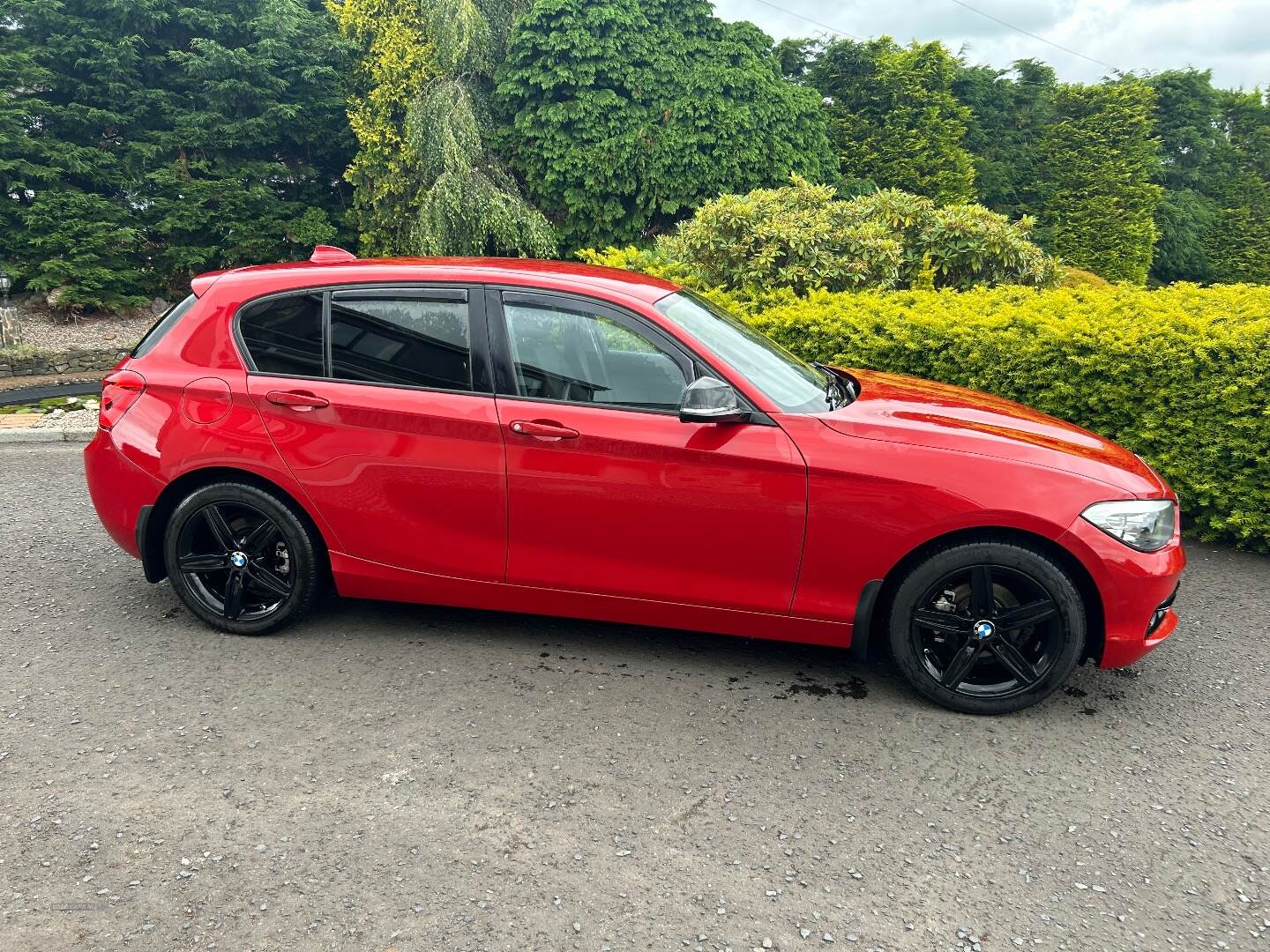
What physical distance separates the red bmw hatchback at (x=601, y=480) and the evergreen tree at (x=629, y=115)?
63.1 ft

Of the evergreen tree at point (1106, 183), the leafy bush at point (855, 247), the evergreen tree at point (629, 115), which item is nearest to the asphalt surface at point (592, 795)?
the leafy bush at point (855, 247)

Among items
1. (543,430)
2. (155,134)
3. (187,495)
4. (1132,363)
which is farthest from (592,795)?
(155,134)

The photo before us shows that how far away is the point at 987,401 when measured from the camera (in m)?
4.24

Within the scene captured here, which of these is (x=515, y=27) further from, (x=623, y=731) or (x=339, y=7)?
(x=623, y=731)

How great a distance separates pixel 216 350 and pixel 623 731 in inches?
97.5

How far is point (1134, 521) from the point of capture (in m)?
3.38

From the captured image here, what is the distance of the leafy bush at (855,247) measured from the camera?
909 centimetres

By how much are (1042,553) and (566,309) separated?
2102mm

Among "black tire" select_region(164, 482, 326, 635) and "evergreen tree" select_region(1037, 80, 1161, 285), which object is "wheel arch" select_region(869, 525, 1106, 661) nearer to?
"black tire" select_region(164, 482, 326, 635)

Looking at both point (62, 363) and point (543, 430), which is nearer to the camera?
point (543, 430)

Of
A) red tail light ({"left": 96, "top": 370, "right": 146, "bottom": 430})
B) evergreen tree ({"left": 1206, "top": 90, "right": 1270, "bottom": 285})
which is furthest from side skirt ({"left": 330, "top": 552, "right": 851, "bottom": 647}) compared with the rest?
evergreen tree ({"left": 1206, "top": 90, "right": 1270, "bottom": 285})

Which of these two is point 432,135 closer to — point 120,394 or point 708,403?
point 120,394

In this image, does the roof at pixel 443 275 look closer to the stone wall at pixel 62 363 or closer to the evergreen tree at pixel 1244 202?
the stone wall at pixel 62 363

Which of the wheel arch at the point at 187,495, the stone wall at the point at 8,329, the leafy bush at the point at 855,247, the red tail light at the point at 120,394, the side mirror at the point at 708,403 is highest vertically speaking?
the leafy bush at the point at 855,247
